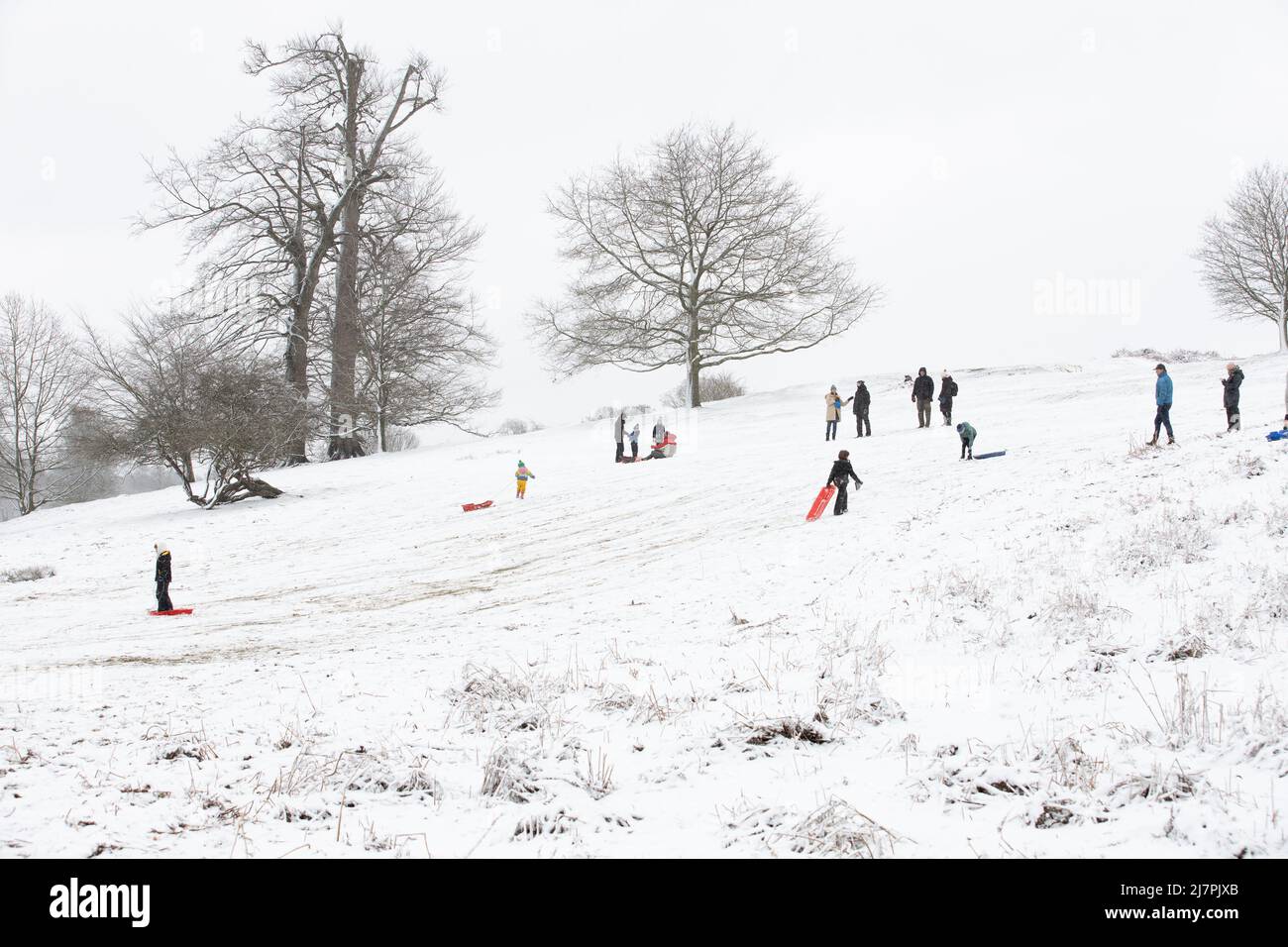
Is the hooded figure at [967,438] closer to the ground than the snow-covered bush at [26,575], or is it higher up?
higher up

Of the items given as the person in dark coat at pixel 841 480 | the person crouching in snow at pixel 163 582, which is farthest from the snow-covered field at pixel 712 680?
the person crouching in snow at pixel 163 582

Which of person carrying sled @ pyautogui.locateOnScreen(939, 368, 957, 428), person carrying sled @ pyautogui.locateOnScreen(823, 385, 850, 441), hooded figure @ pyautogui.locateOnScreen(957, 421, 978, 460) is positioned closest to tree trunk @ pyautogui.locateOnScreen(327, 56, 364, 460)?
person carrying sled @ pyautogui.locateOnScreen(823, 385, 850, 441)

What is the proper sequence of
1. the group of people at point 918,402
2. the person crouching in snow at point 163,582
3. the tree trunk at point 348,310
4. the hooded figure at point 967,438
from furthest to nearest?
the tree trunk at point 348,310 → the group of people at point 918,402 → the hooded figure at point 967,438 → the person crouching in snow at point 163,582

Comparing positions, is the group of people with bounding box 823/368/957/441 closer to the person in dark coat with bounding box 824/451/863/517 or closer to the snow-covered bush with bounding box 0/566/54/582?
the person in dark coat with bounding box 824/451/863/517

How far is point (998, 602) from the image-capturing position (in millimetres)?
8867

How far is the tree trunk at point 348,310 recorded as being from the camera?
32438mm

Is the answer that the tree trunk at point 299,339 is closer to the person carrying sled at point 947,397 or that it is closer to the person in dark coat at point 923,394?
the person in dark coat at point 923,394

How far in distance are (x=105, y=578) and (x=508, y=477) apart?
430 inches

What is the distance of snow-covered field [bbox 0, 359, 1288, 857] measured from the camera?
4234mm

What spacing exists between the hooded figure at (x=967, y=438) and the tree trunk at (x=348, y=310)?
23761 millimetres

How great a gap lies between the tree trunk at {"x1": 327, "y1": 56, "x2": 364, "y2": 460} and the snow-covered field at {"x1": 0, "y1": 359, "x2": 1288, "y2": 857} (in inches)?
602

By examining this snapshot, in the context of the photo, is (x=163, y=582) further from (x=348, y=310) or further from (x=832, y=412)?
(x=348, y=310)
